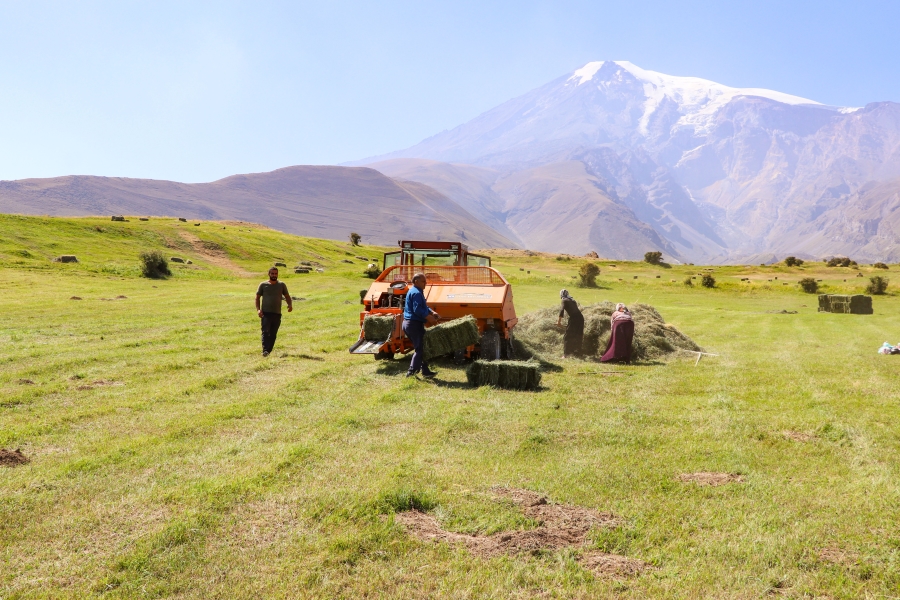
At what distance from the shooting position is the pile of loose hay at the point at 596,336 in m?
16.6

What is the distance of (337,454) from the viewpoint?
7.10 m

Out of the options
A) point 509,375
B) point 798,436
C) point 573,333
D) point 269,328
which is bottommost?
point 798,436

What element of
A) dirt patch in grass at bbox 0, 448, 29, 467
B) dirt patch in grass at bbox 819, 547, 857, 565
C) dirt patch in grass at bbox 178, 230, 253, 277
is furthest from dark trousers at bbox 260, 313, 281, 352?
dirt patch in grass at bbox 178, 230, 253, 277

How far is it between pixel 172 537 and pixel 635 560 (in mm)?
3643

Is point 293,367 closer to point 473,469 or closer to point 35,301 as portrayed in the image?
point 473,469

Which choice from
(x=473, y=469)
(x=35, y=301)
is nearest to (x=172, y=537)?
(x=473, y=469)

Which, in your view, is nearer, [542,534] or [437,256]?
[542,534]

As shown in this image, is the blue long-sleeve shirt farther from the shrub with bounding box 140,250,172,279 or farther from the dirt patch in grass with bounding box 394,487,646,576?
the shrub with bounding box 140,250,172,279

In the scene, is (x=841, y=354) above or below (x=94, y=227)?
below

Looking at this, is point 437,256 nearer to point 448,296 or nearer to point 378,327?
point 448,296

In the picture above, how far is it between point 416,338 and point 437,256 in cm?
457

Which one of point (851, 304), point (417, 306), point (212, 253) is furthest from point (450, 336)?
point (212, 253)

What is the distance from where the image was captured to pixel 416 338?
12289 millimetres

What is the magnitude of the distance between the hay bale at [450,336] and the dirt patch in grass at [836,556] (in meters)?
8.12
